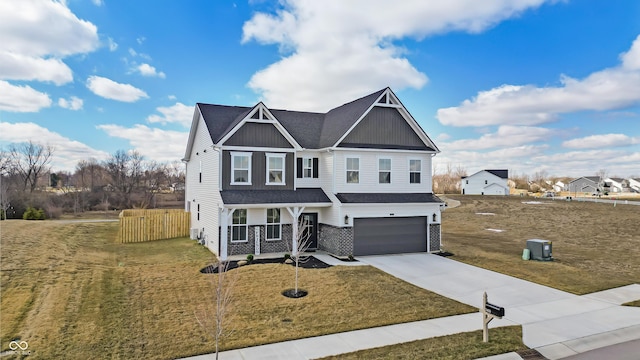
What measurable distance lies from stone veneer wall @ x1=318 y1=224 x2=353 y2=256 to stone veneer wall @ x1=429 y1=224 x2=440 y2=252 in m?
4.98

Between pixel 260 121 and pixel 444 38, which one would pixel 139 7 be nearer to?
pixel 260 121

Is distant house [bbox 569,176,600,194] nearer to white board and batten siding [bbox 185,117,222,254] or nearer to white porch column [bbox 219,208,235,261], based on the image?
white board and batten siding [bbox 185,117,222,254]

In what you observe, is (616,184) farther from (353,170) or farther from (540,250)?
(353,170)

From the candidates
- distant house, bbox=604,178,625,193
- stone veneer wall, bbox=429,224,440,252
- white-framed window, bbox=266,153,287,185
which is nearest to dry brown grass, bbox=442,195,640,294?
stone veneer wall, bbox=429,224,440,252

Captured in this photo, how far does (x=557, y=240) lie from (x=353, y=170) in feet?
56.8

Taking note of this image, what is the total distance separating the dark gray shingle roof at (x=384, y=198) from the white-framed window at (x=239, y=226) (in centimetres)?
496

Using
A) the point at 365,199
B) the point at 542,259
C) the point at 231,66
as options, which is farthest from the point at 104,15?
the point at 542,259

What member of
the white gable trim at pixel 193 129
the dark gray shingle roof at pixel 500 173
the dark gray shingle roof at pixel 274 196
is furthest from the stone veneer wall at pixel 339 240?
the dark gray shingle roof at pixel 500 173

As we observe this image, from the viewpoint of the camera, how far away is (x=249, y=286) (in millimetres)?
12930

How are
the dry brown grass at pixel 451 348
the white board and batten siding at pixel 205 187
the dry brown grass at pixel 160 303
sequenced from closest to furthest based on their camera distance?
the dry brown grass at pixel 451 348, the dry brown grass at pixel 160 303, the white board and batten siding at pixel 205 187

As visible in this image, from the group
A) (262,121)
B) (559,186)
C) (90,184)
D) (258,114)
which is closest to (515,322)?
(262,121)

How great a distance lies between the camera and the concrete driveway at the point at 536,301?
946cm

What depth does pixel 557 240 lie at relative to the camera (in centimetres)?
2634

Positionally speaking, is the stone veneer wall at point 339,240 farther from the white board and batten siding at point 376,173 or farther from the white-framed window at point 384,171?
the white-framed window at point 384,171
